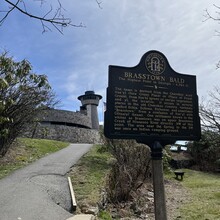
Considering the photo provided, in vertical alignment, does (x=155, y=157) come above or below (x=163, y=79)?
below

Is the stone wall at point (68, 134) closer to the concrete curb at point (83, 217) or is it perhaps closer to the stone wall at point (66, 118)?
the stone wall at point (66, 118)

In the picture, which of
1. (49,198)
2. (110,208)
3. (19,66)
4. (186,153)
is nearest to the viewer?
(49,198)

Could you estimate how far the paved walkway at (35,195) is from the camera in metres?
6.92

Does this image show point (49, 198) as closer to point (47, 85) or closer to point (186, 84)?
point (186, 84)

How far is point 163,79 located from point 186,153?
80.6 ft

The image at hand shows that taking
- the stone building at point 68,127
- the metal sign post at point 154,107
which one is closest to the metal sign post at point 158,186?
the metal sign post at point 154,107

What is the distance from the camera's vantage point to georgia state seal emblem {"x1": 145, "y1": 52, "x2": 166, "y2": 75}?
564cm

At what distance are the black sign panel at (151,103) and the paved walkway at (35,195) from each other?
285 centimetres

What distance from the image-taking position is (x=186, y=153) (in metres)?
29.0

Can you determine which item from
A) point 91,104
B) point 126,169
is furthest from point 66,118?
point 126,169

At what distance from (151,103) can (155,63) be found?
758mm

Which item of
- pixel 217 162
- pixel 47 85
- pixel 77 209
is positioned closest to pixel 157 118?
pixel 77 209

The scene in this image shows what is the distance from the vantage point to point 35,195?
334 inches

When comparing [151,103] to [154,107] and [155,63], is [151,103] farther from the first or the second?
[155,63]
